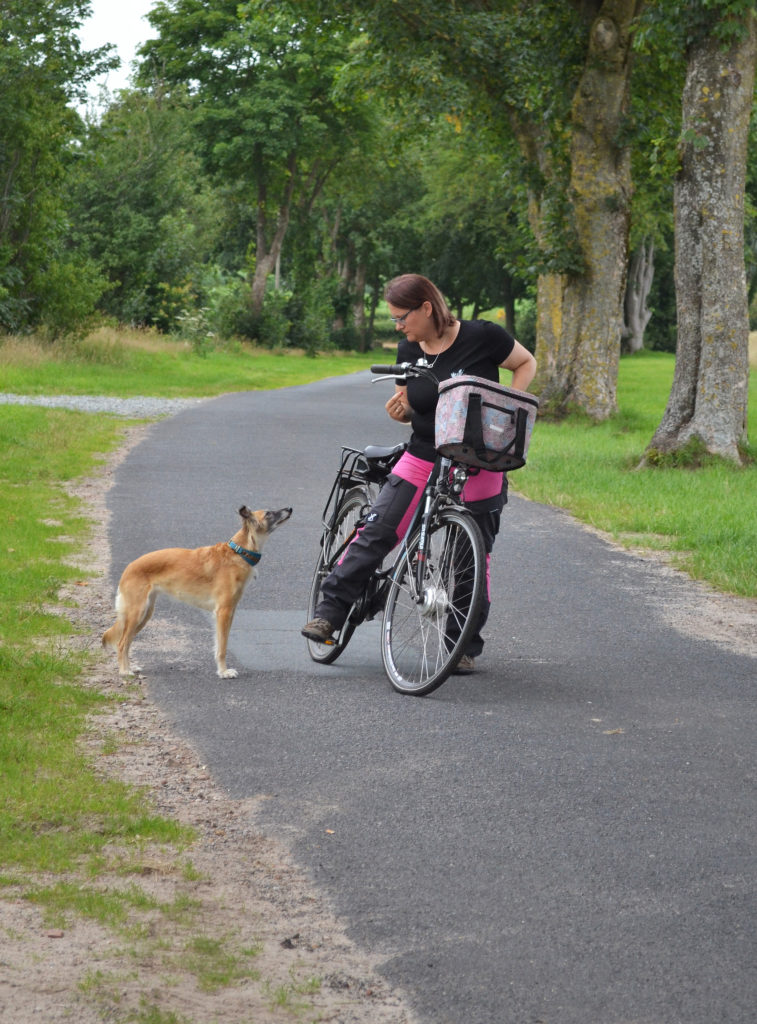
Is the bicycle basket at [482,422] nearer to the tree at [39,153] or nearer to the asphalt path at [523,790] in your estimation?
the asphalt path at [523,790]

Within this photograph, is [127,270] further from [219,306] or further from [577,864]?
[577,864]

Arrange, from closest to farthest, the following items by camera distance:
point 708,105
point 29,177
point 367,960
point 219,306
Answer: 1. point 367,960
2. point 708,105
3. point 29,177
4. point 219,306

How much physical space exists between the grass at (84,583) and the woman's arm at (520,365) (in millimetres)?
2449

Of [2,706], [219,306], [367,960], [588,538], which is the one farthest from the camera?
[219,306]

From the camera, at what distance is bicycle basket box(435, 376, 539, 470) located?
5.98 metres

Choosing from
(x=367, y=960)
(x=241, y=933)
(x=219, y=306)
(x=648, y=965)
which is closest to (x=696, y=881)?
(x=648, y=965)

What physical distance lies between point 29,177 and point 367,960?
96.7ft

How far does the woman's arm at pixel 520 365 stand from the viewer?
6.42 meters

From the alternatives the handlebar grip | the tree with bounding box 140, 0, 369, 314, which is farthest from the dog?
the tree with bounding box 140, 0, 369, 314

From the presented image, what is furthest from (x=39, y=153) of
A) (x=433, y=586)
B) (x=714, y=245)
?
(x=433, y=586)

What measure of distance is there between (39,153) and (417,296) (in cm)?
2651

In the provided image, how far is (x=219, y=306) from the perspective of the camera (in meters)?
50.7

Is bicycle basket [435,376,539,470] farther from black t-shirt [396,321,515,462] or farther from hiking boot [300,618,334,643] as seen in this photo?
hiking boot [300,618,334,643]

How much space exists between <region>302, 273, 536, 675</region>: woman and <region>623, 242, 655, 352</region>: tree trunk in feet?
203
